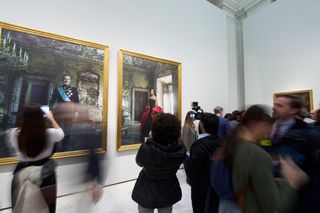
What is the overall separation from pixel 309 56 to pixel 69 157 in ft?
24.9

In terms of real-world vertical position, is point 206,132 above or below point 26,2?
below

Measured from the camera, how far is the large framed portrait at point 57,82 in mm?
3279

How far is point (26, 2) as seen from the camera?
11.8 ft

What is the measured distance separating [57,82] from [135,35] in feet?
7.74

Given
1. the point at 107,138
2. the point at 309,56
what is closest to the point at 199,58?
the point at 309,56

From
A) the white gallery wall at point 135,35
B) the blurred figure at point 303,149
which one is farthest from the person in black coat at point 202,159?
the white gallery wall at point 135,35

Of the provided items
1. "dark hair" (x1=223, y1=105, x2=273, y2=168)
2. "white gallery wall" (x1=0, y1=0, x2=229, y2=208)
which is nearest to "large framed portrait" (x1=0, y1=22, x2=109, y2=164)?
"white gallery wall" (x1=0, y1=0, x2=229, y2=208)

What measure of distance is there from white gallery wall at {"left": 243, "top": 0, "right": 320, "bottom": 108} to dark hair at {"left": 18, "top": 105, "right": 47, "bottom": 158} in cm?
722

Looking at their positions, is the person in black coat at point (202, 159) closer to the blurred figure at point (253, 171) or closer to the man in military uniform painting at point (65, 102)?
the blurred figure at point (253, 171)

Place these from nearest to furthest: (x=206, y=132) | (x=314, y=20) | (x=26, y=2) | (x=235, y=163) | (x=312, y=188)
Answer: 1. (x=235, y=163)
2. (x=312, y=188)
3. (x=206, y=132)
4. (x=26, y=2)
5. (x=314, y=20)

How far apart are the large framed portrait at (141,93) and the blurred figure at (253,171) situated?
3.42 m

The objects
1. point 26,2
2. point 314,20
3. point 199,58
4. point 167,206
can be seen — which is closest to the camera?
point 167,206

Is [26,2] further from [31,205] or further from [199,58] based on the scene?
[199,58]

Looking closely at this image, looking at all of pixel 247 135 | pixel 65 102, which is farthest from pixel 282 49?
pixel 65 102
